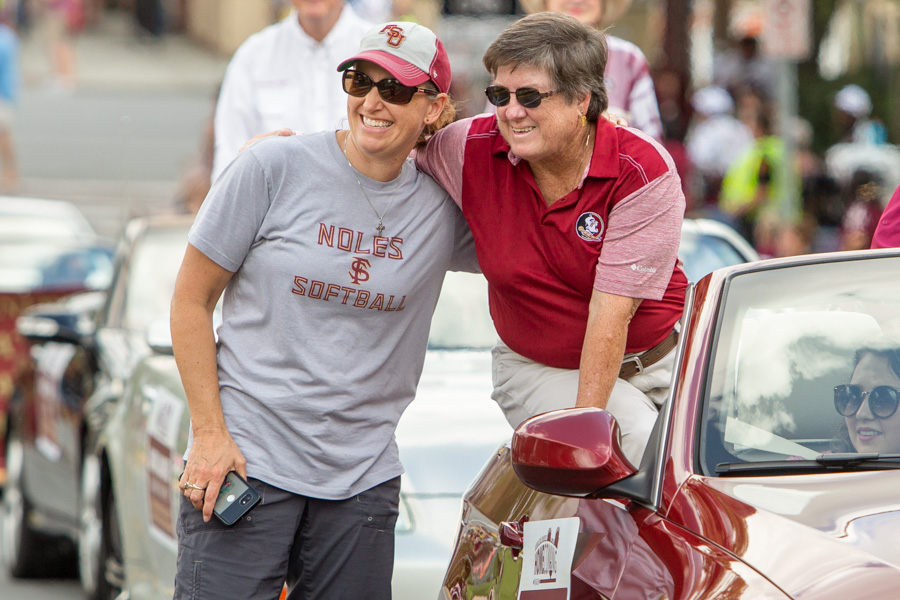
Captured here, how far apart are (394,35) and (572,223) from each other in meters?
0.60

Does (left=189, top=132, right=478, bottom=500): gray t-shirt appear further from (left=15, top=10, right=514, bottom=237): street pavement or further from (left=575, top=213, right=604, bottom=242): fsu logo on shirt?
(left=15, top=10, right=514, bottom=237): street pavement

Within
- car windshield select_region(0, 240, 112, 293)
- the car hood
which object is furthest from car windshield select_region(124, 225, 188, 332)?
the car hood

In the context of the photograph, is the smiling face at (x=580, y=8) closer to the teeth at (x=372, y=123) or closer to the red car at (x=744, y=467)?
the teeth at (x=372, y=123)

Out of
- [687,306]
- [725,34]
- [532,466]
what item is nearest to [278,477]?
[532,466]

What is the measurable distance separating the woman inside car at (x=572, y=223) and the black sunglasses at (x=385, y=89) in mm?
190

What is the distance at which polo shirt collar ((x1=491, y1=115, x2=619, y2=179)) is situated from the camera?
3.53 m

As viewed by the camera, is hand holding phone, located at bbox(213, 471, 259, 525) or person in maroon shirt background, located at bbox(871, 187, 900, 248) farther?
person in maroon shirt background, located at bbox(871, 187, 900, 248)

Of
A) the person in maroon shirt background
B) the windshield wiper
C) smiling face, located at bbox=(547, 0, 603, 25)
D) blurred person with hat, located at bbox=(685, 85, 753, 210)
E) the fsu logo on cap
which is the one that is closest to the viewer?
the windshield wiper

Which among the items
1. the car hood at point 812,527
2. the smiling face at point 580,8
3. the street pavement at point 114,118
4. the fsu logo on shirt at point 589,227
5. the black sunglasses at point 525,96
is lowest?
the street pavement at point 114,118

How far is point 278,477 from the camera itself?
352 cm

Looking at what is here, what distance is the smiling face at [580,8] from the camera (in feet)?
18.2

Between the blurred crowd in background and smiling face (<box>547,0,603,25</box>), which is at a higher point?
smiling face (<box>547,0,603,25</box>)

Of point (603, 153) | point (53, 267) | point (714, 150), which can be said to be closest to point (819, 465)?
point (603, 153)

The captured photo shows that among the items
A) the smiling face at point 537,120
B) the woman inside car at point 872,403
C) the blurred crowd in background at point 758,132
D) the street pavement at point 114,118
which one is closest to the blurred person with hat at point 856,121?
the blurred crowd in background at point 758,132
